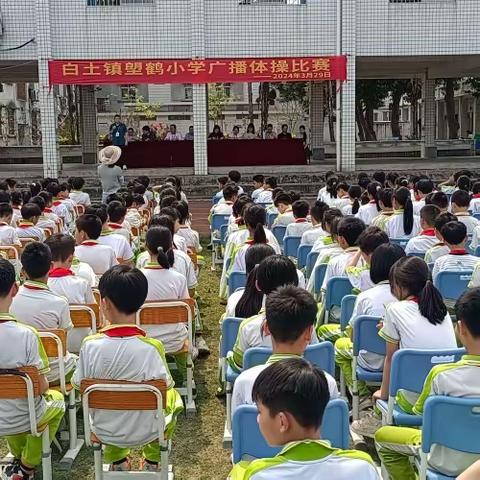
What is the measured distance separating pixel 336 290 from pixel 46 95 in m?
13.2

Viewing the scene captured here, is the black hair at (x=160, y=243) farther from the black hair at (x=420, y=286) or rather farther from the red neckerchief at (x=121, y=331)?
the black hair at (x=420, y=286)

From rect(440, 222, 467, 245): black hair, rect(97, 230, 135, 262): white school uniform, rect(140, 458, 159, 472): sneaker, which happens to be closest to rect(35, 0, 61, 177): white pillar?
rect(97, 230, 135, 262): white school uniform

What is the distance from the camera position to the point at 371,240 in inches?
195

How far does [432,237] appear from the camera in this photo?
Result: 6.71 metres

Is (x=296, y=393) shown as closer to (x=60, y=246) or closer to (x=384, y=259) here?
(x=384, y=259)

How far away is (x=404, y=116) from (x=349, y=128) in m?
44.2

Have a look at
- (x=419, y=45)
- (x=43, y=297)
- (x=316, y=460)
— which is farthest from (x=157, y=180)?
(x=316, y=460)

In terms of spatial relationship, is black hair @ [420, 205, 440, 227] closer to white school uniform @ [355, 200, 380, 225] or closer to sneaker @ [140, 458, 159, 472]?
white school uniform @ [355, 200, 380, 225]

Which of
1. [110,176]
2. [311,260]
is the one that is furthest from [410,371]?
[110,176]

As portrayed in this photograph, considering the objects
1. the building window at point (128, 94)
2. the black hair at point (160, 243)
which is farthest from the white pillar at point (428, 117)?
the building window at point (128, 94)

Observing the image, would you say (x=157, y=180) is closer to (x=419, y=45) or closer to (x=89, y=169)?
(x=89, y=169)

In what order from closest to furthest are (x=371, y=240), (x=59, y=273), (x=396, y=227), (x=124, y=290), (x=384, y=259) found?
(x=124, y=290) < (x=384, y=259) < (x=371, y=240) < (x=59, y=273) < (x=396, y=227)

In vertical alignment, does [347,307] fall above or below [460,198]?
below

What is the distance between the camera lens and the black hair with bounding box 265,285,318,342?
2941 mm
